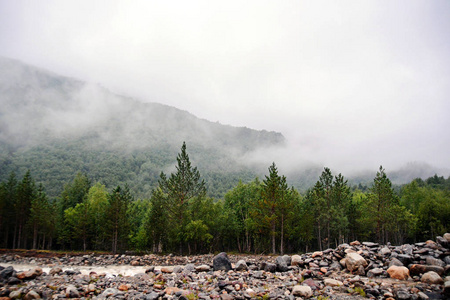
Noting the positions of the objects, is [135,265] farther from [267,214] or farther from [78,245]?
[78,245]

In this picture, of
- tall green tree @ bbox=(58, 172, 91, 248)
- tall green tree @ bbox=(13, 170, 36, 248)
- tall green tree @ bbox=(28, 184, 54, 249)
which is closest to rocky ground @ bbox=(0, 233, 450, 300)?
tall green tree @ bbox=(28, 184, 54, 249)

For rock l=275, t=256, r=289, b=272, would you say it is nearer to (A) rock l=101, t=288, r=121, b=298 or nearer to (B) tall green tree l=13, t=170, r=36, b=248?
(A) rock l=101, t=288, r=121, b=298

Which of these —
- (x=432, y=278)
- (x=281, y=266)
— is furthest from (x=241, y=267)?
(x=432, y=278)

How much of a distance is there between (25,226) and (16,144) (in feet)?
565

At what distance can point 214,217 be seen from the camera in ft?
154

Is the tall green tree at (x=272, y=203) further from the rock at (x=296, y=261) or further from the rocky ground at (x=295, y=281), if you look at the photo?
the rocky ground at (x=295, y=281)

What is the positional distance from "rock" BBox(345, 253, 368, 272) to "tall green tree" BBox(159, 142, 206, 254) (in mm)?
28031

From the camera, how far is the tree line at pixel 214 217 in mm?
39594

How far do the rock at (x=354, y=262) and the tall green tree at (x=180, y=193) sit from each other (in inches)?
1104

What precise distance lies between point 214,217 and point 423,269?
38.1 metres

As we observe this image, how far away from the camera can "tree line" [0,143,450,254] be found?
39.6 m

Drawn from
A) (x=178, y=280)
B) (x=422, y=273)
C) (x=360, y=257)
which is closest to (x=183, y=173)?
(x=178, y=280)

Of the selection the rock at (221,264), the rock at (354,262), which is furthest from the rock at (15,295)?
the rock at (354,262)

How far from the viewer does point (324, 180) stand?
48156 millimetres
